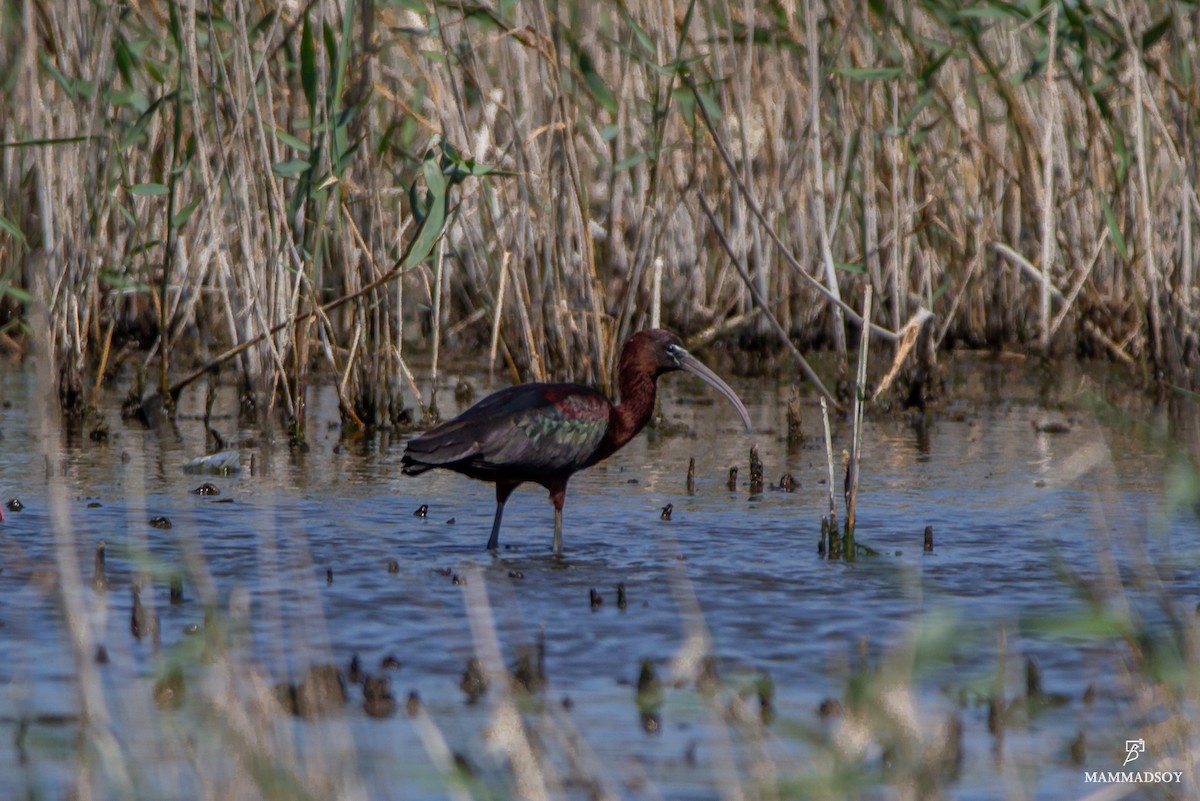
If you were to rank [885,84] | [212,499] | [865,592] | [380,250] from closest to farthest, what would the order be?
[865,592] < [212,499] < [380,250] < [885,84]

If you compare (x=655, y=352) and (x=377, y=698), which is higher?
(x=655, y=352)

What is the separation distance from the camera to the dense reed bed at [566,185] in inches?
316

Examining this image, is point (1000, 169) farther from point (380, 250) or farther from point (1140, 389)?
point (380, 250)

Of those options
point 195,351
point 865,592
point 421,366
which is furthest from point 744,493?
point 195,351

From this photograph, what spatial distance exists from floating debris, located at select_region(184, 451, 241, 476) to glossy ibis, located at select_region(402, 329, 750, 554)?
57.9 inches

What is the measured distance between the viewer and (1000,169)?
1070 centimetres

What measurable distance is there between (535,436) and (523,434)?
0.05m

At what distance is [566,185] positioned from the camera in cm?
861

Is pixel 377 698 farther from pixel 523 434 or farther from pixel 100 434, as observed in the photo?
pixel 100 434

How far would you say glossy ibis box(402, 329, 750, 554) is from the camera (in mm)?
6219

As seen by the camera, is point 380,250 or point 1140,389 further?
point 1140,389

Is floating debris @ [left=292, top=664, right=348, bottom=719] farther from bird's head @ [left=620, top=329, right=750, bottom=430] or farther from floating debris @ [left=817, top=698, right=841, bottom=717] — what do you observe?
bird's head @ [left=620, top=329, right=750, bottom=430]

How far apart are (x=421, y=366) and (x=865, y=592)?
6.38 metres

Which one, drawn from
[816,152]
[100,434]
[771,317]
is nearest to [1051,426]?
[816,152]
